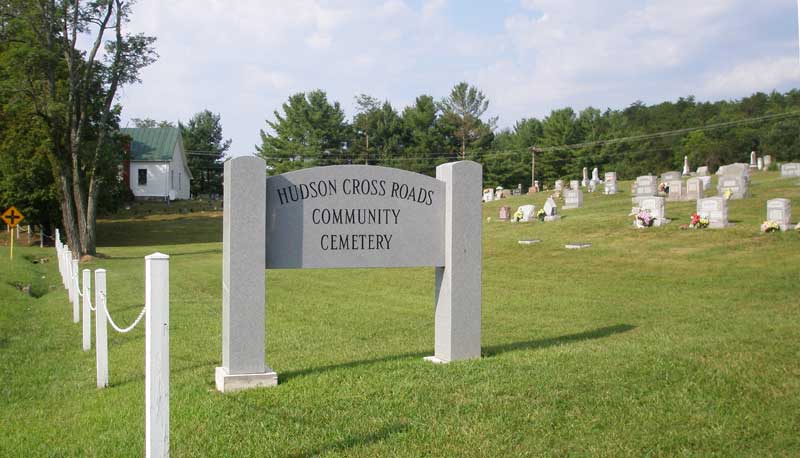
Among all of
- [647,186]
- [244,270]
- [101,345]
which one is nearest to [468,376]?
[244,270]

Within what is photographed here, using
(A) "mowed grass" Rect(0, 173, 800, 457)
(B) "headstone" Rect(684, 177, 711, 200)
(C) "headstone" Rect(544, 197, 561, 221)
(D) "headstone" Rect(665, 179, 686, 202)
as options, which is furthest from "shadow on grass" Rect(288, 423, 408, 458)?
(D) "headstone" Rect(665, 179, 686, 202)

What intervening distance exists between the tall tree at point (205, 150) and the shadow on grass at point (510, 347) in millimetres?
86032

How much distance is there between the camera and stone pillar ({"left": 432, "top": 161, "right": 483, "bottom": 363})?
25.3 ft

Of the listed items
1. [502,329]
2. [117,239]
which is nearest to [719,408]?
[502,329]

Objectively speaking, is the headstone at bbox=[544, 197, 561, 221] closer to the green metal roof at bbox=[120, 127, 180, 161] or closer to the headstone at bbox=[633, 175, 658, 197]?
the headstone at bbox=[633, 175, 658, 197]

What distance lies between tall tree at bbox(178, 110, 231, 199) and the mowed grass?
254 feet

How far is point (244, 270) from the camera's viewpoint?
690 cm

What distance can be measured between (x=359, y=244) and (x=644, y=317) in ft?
20.6

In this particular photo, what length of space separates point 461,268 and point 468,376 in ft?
4.81

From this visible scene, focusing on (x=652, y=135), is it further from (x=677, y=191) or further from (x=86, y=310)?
(x=86, y=310)

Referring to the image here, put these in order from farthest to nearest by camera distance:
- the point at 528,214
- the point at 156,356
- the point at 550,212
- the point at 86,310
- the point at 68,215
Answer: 1. the point at 68,215
2. the point at 528,214
3. the point at 550,212
4. the point at 86,310
5. the point at 156,356

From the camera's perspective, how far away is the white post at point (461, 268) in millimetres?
7707

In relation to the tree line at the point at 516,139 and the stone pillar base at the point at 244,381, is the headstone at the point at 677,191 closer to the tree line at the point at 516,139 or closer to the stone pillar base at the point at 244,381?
the stone pillar base at the point at 244,381

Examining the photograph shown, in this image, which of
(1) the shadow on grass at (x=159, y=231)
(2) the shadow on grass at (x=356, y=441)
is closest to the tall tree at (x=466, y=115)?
(1) the shadow on grass at (x=159, y=231)
